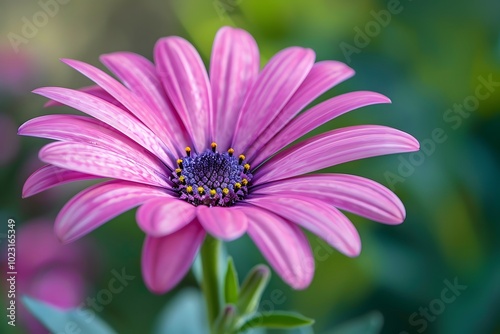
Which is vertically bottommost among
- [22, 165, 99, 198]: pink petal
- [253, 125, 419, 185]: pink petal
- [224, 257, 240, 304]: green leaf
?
[224, 257, 240, 304]: green leaf

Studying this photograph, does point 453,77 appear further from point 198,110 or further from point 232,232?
point 232,232

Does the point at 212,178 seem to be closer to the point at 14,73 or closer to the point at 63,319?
the point at 63,319

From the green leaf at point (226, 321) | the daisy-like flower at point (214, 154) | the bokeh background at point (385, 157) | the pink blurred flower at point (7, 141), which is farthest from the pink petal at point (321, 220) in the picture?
the pink blurred flower at point (7, 141)

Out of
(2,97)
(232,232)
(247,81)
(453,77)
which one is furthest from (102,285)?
(453,77)

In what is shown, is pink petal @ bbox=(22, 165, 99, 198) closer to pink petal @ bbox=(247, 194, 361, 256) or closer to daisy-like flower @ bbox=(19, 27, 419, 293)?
daisy-like flower @ bbox=(19, 27, 419, 293)

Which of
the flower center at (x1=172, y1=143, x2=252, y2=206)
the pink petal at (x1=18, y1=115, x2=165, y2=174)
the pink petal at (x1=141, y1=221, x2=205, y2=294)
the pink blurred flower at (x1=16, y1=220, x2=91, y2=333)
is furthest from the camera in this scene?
the pink blurred flower at (x1=16, y1=220, x2=91, y2=333)

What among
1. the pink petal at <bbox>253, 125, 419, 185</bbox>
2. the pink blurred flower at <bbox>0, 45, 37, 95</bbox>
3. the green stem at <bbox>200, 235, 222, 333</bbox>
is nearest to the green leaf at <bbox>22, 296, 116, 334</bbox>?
the green stem at <bbox>200, 235, 222, 333</bbox>

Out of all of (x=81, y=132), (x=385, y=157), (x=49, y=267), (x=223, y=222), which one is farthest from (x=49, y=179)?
(x=385, y=157)
